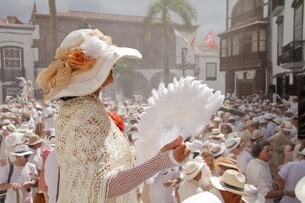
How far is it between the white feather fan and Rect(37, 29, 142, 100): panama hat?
311 millimetres

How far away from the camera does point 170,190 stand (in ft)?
15.7

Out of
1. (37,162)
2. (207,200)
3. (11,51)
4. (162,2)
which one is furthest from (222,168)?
(11,51)

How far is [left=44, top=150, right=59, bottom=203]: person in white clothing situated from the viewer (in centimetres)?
194

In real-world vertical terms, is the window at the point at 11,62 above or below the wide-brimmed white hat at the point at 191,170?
above

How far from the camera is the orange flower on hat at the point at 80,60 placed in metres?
1.77

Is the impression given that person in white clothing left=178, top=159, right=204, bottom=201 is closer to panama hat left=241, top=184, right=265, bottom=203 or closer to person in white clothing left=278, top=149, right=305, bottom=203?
panama hat left=241, top=184, right=265, bottom=203

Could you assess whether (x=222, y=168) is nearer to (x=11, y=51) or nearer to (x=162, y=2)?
(x=162, y=2)

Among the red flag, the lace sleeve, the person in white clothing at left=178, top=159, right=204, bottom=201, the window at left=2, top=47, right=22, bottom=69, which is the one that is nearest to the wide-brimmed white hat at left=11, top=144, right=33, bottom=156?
the person in white clothing at left=178, top=159, right=204, bottom=201

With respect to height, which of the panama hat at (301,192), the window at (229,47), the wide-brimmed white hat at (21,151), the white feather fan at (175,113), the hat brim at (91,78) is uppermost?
the window at (229,47)

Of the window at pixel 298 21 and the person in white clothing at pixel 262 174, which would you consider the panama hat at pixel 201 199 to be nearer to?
the person in white clothing at pixel 262 174

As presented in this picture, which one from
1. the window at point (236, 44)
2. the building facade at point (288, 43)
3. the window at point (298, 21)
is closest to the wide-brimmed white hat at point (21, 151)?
the building facade at point (288, 43)

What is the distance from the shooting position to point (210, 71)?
39.3 meters

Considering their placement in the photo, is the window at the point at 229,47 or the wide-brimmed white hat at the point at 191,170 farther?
the window at the point at 229,47

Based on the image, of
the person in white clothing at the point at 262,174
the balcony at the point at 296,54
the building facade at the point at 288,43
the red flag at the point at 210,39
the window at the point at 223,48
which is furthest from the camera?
the red flag at the point at 210,39
